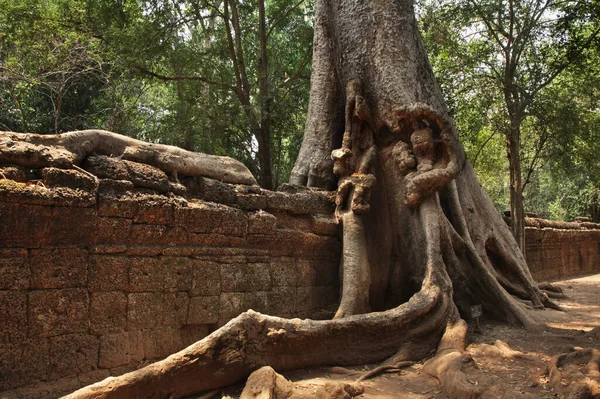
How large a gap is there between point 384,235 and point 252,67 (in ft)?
27.8

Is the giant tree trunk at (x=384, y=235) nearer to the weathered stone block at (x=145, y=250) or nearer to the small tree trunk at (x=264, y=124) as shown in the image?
the weathered stone block at (x=145, y=250)

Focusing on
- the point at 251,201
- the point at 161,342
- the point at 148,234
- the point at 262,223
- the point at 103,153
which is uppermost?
the point at 103,153

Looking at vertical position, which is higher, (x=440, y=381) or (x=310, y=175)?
(x=310, y=175)

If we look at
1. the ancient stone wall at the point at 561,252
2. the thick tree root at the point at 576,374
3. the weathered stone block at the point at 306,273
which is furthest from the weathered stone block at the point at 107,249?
the ancient stone wall at the point at 561,252

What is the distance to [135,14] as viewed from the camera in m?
9.69

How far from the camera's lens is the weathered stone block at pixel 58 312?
3.01 m

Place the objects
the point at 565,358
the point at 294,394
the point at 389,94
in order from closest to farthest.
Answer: the point at 294,394 → the point at 565,358 → the point at 389,94

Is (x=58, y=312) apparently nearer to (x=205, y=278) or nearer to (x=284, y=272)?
(x=205, y=278)

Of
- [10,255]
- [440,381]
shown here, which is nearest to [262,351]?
[440,381]

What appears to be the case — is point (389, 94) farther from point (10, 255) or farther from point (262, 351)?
point (10, 255)

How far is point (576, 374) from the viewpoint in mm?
3027

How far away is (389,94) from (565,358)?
3.18 metres

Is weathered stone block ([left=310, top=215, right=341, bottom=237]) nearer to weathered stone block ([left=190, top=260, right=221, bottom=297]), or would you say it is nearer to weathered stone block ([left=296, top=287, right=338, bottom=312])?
weathered stone block ([left=296, top=287, right=338, bottom=312])

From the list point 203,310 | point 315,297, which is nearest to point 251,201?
point 203,310
